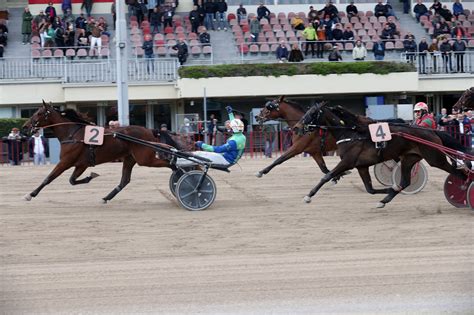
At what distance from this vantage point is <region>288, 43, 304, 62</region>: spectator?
30.5 m

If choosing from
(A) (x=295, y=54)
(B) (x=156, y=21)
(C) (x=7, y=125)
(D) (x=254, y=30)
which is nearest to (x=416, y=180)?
(A) (x=295, y=54)

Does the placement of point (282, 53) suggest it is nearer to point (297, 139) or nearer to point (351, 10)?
point (351, 10)

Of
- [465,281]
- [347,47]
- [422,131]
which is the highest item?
[347,47]

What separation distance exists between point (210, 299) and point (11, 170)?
15824 mm

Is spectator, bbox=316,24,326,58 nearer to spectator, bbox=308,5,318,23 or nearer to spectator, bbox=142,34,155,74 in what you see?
spectator, bbox=308,5,318,23

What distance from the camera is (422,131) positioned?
13547 millimetres

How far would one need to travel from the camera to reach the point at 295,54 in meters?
30.6

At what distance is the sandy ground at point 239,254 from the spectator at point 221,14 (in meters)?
17.4

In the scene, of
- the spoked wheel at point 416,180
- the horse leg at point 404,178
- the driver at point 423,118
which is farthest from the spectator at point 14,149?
the horse leg at point 404,178

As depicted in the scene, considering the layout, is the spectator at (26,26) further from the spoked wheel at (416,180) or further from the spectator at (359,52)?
Result: the spoked wheel at (416,180)

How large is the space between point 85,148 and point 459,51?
19215 millimetres

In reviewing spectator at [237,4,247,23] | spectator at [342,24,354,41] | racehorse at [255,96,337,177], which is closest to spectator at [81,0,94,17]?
spectator at [237,4,247,23]

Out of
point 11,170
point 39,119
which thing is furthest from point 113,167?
point 39,119

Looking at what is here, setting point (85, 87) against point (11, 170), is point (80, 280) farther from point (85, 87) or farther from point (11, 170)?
point (85, 87)
